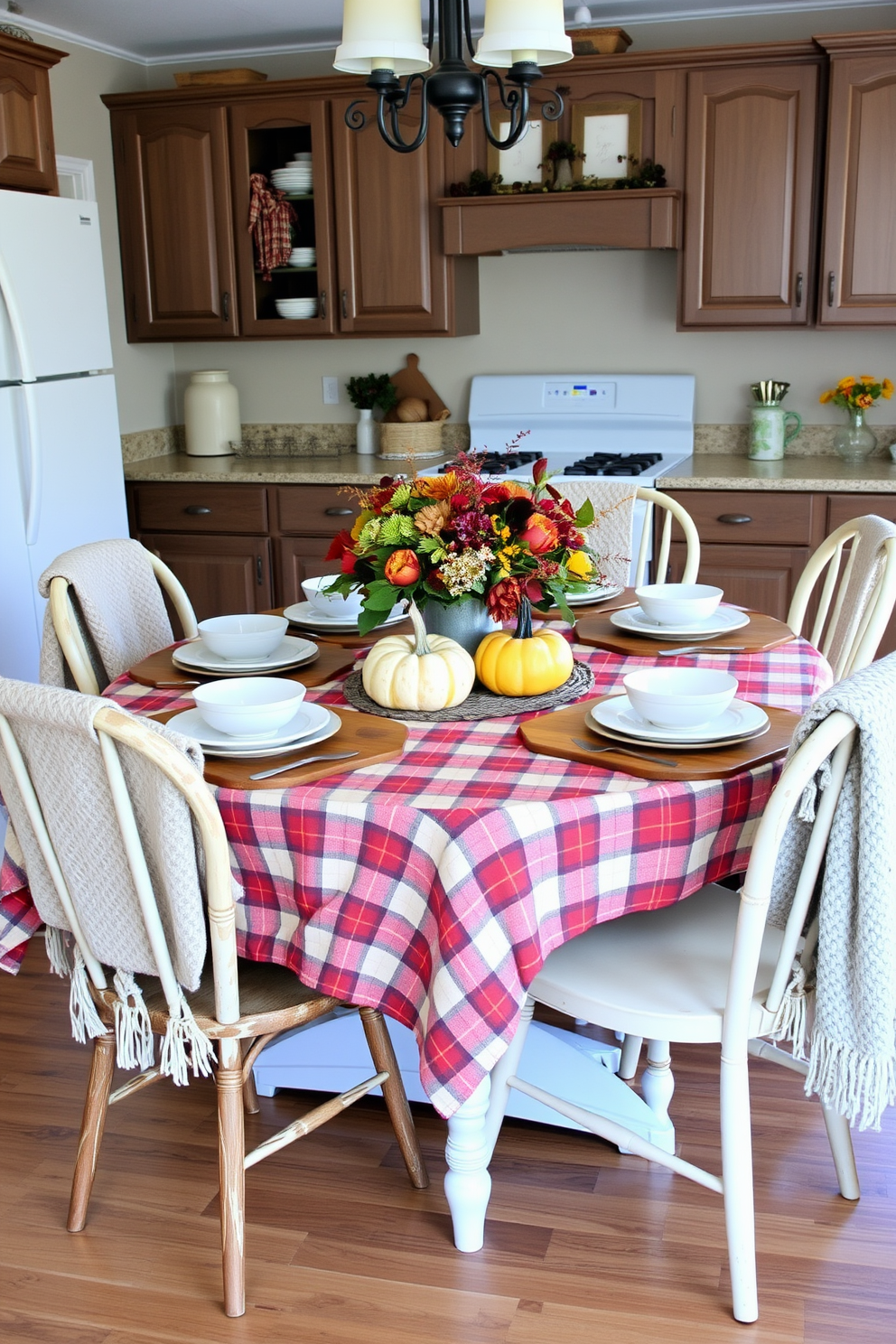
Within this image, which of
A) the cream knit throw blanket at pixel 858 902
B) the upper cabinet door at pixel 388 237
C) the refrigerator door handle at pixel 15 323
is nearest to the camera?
the cream knit throw blanket at pixel 858 902

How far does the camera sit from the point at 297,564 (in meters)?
4.18

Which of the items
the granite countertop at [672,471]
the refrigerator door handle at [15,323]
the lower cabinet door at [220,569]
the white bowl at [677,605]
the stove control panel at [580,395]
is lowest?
the lower cabinet door at [220,569]

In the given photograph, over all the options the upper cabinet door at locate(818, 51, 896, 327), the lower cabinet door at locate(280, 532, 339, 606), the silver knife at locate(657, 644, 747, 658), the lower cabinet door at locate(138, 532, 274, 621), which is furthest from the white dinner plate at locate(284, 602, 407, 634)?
the upper cabinet door at locate(818, 51, 896, 327)

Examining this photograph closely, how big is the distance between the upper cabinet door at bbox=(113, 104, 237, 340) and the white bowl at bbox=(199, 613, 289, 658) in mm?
2341

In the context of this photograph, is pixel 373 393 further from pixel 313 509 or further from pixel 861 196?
pixel 861 196

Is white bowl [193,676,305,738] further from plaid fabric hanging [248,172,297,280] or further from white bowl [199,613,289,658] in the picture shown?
plaid fabric hanging [248,172,297,280]

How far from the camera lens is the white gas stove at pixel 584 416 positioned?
4250 millimetres

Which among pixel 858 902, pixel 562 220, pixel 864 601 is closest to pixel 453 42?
pixel 864 601

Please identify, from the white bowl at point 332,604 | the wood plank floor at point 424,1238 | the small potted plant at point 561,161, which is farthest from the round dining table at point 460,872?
the small potted plant at point 561,161

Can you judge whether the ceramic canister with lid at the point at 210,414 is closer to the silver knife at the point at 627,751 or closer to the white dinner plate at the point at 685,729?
the white dinner plate at the point at 685,729

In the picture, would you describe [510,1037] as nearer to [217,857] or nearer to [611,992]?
[611,992]

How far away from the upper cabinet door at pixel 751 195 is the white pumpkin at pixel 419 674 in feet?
7.72

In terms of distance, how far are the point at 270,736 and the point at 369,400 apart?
2.90 m

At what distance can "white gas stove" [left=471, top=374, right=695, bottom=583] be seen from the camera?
4250 mm
